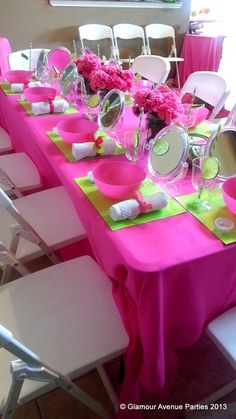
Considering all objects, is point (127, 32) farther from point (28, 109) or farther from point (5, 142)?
point (28, 109)

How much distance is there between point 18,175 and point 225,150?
1.03 metres

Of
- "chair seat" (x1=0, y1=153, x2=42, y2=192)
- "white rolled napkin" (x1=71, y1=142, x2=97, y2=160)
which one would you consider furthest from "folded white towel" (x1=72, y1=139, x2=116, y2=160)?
"chair seat" (x1=0, y1=153, x2=42, y2=192)

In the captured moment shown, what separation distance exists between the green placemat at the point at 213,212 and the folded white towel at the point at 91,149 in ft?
1.17

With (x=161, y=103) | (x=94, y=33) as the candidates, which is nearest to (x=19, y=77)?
(x=161, y=103)

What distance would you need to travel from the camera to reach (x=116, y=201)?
0.87m

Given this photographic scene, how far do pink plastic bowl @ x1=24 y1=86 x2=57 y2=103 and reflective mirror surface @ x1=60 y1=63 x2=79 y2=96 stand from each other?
0.06 m

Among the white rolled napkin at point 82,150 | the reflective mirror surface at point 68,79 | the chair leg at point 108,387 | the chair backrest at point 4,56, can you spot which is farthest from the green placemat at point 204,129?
the chair backrest at point 4,56

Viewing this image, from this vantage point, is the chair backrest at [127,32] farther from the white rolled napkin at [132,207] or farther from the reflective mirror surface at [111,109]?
the white rolled napkin at [132,207]

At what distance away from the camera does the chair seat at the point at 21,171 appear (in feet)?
4.91

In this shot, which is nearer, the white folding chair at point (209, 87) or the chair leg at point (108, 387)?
the chair leg at point (108, 387)

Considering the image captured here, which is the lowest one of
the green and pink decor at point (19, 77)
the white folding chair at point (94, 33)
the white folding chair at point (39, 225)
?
the white folding chair at point (39, 225)

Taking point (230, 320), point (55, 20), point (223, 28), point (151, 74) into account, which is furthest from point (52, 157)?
point (223, 28)

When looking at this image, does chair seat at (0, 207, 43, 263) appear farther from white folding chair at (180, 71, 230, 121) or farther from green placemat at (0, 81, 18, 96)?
white folding chair at (180, 71, 230, 121)

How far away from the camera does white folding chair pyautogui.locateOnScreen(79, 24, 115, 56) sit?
3341 millimetres
